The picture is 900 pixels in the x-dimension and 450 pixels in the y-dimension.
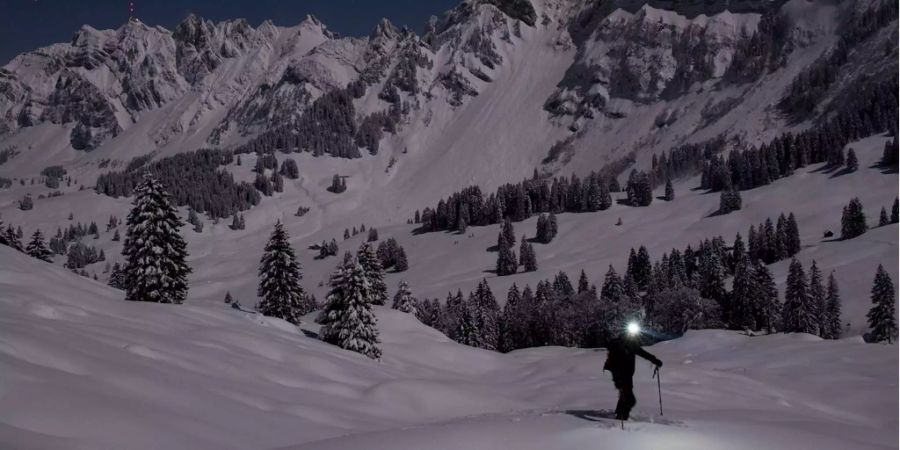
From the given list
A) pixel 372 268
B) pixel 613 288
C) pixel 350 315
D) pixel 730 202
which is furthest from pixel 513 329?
pixel 730 202

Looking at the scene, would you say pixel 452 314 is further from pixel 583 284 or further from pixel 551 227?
pixel 551 227

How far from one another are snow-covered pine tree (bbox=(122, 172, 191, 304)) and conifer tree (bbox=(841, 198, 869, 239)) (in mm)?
118661

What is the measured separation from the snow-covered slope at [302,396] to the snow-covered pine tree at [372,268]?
29800 mm

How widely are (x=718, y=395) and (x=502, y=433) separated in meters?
20.9

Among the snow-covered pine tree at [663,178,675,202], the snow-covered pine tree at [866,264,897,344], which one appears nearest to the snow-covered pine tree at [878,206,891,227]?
the snow-covered pine tree at [866,264,897,344]

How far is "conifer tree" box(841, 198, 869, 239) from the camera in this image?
4385 inches

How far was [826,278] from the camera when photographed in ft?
309

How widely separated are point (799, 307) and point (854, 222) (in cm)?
4636

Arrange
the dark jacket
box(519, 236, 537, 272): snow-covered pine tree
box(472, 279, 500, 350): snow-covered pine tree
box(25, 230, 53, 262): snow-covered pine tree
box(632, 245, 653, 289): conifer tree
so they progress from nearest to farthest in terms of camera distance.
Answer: the dark jacket → box(25, 230, 53, 262): snow-covered pine tree → box(472, 279, 500, 350): snow-covered pine tree → box(632, 245, 653, 289): conifer tree → box(519, 236, 537, 272): snow-covered pine tree

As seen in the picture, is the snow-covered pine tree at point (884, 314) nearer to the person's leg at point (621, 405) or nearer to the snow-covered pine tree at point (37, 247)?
the person's leg at point (621, 405)

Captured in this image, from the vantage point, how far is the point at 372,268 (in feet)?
236

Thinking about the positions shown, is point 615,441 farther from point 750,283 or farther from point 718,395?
point 750,283

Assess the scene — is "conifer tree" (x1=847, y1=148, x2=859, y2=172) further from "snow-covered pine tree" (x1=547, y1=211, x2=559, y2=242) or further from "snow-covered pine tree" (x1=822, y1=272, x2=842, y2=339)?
"snow-covered pine tree" (x1=822, y1=272, x2=842, y2=339)

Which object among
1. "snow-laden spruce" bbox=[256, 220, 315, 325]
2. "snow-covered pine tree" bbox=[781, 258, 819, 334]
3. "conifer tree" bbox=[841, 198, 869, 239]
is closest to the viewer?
"snow-laden spruce" bbox=[256, 220, 315, 325]
